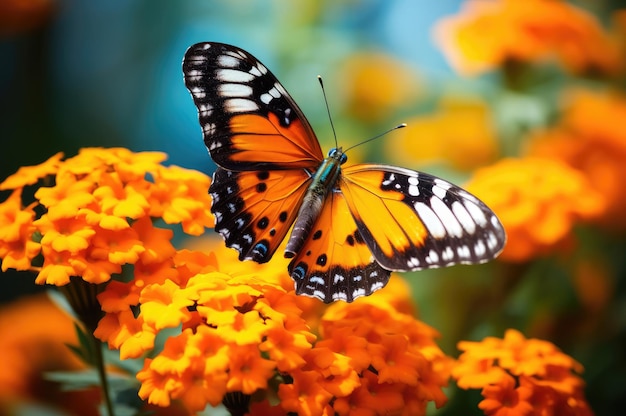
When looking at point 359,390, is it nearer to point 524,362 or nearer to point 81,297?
point 524,362

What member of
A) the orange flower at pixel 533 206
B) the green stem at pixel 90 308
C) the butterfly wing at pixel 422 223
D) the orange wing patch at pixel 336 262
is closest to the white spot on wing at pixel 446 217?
the butterfly wing at pixel 422 223

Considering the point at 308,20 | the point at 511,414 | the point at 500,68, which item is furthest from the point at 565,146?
the point at 511,414

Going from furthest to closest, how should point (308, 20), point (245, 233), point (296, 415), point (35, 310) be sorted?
1. point (308, 20)
2. point (35, 310)
3. point (245, 233)
4. point (296, 415)

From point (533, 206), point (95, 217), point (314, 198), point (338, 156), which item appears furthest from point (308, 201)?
point (533, 206)

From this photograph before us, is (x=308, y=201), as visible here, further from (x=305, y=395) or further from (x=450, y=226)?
(x=305, y=395)

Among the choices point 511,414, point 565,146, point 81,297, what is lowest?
point 511,414
